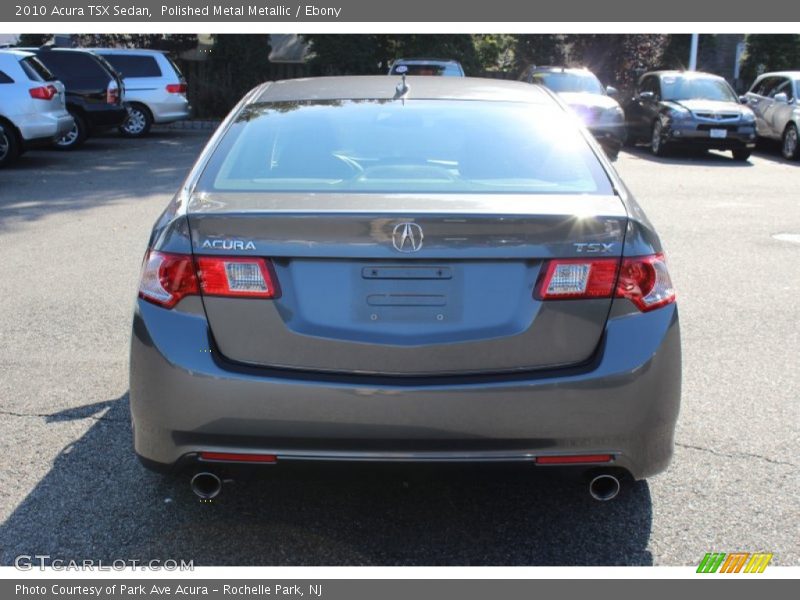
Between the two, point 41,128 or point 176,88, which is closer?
point 41,128

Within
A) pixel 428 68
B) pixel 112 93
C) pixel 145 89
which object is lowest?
pixel 145 89

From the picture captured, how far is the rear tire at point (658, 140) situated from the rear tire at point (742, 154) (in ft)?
4.22

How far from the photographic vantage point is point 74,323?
6.55 meters

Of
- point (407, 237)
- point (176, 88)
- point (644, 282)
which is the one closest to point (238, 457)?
point (407, 237)

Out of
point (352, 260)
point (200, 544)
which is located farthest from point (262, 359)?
point (200, 544)

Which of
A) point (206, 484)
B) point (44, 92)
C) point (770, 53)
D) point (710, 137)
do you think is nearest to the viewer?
point (206, 484)

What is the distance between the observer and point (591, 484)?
3.50 metres

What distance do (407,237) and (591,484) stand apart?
108 centimetres

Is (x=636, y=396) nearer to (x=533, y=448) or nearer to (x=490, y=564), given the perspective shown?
(x=533, y=448)

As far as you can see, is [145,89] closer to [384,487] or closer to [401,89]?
[401,89]

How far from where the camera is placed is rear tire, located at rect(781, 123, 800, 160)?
18.5m

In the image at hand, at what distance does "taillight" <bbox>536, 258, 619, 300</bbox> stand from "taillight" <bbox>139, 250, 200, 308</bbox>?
1137 mm

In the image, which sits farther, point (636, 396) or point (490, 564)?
point (490, 564)

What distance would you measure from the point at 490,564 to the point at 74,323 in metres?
3.92
